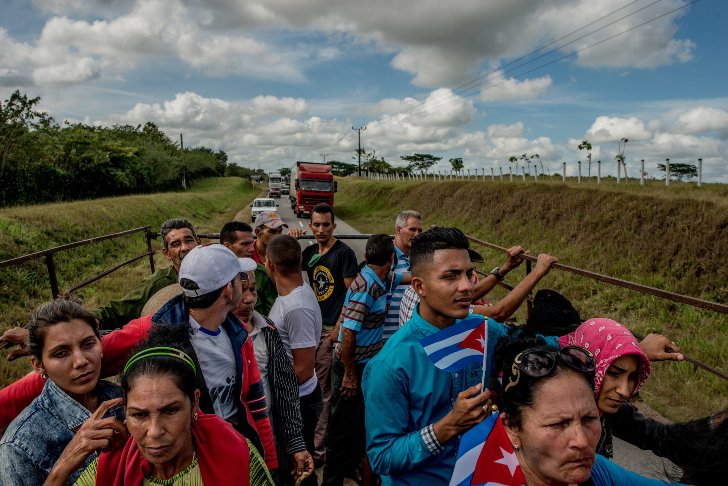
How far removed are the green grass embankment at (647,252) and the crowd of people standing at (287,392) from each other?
11.9 feet

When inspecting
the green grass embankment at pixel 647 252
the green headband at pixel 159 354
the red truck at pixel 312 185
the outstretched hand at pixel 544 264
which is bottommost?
the green grass embankment at pixel 647 252

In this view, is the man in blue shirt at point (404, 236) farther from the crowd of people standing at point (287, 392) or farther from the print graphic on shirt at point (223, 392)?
the print graphic on shirt at point (223, 392)

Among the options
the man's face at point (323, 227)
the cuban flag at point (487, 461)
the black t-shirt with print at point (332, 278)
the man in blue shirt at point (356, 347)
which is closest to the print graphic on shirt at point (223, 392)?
the cuban flag at point (487, 461)

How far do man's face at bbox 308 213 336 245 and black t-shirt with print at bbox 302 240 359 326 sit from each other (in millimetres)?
179

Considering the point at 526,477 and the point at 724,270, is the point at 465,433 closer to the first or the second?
the point at 526,477

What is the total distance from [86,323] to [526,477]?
1.74 m

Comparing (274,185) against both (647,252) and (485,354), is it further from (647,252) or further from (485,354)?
(485,354)

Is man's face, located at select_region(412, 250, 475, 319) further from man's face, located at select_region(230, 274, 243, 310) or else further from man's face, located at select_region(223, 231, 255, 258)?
man's face, located at select_region(223, 231, 255, 258)

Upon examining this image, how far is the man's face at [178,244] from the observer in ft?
11.7

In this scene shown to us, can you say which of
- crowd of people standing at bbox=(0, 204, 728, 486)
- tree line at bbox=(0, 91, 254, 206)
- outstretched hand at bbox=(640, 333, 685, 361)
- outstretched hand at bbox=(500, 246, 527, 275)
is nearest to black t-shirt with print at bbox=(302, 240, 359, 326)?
crowd of people standing at bbox=(0, 204, 728, 486)

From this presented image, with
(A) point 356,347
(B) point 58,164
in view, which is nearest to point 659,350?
(A) point 356,347

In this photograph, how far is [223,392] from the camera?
1955 mm

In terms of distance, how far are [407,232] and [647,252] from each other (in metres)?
8.19

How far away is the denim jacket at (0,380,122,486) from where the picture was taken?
1539mm
